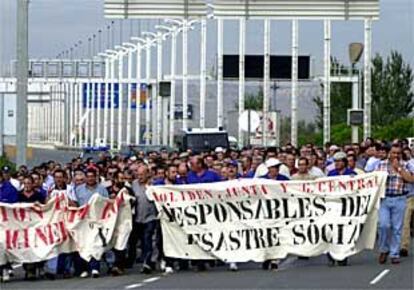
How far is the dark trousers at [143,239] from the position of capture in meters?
21.3

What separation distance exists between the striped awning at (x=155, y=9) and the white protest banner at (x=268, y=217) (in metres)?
18.3

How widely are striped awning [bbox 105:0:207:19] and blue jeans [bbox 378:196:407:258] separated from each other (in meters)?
18.4

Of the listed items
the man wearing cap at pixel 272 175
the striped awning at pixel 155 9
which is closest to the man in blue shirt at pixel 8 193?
the man wearing cap at pixel 272 175

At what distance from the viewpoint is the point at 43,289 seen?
18906mm

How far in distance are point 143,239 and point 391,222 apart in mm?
4104

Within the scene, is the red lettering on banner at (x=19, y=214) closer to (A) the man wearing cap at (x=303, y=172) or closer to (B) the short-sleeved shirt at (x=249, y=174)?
(A) the man wearing cap at (x=303, y=172)

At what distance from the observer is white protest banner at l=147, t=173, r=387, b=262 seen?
2152cm

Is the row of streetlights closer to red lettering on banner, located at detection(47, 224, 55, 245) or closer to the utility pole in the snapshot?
the utility pole

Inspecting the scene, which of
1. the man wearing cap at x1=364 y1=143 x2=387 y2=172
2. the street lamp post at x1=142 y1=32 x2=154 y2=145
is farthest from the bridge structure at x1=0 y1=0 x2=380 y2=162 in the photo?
the man wearing cap at x1=364 y1=143 x2=387 y2=172

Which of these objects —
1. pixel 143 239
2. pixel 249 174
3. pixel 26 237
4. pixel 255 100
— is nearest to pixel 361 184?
pixel 249 174

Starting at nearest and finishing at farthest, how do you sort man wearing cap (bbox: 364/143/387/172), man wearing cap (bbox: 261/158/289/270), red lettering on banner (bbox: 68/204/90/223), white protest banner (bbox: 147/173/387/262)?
red lettering on banner (bbox: 68/204/90/223), white protest banner (bbox: 147/173/387/262), man wearing cap (bbox: 261/158/289/270), man wearing cap (bbox: 364/143/387/172)

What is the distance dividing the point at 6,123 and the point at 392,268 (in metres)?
23.2

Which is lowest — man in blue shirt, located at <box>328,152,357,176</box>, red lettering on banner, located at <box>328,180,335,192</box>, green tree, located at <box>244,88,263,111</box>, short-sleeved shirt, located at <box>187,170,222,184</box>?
red lettering on banner, located at <box>328,180,335,192</box>

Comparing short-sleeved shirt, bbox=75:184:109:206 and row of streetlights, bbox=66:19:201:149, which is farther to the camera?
row of streetlights, bbox=66:19:201:149
